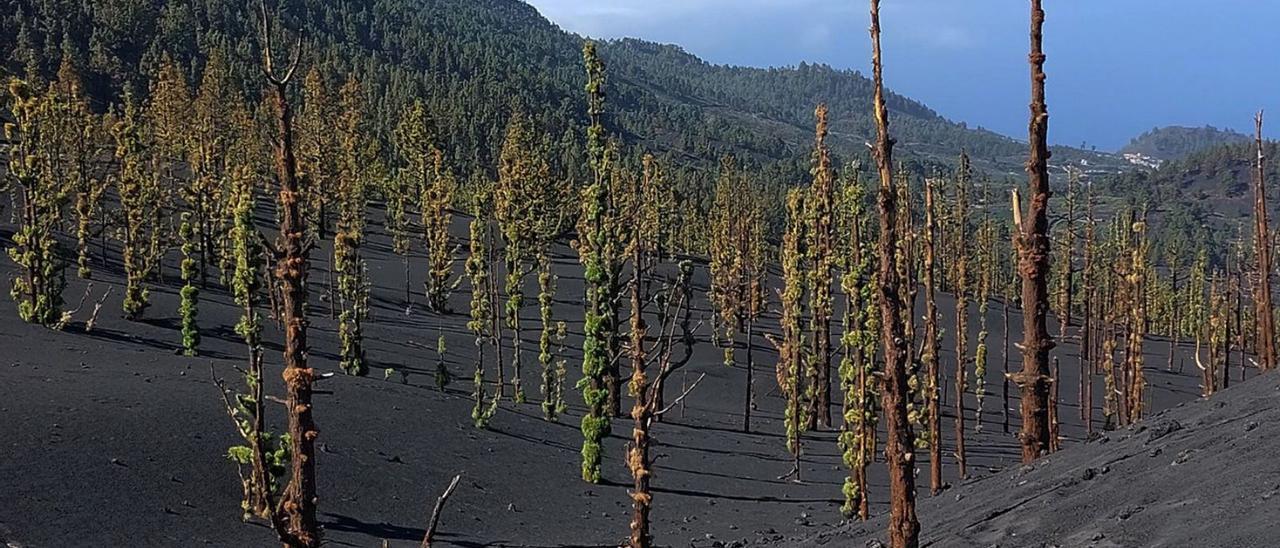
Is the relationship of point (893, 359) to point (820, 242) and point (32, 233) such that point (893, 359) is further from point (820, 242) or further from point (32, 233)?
point (32, 233)

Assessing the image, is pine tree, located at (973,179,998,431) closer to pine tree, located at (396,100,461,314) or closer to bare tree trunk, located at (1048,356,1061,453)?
bare tree trunk, located at (1048,356,1061,453)

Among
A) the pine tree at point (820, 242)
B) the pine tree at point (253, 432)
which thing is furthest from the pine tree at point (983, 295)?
the pine tree at point (253, 432)

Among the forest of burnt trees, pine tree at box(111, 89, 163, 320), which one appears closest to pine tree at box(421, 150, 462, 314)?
the forest of burnt trees

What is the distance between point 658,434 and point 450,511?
46.7 ft

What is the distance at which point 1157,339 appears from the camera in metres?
96.7

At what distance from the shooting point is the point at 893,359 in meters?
7.28

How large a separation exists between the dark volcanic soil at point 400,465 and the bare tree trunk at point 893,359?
237 centimetres

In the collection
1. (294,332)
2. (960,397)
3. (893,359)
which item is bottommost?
(960,397)

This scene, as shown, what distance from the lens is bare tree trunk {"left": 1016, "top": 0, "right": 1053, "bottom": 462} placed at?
9.59 metres

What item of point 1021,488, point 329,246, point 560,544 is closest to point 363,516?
point 560,544

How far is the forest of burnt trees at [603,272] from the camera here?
739 cm

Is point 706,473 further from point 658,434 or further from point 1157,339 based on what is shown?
point 1157,339

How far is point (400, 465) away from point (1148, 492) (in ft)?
67.2

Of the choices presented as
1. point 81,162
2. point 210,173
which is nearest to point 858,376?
point 210,173
